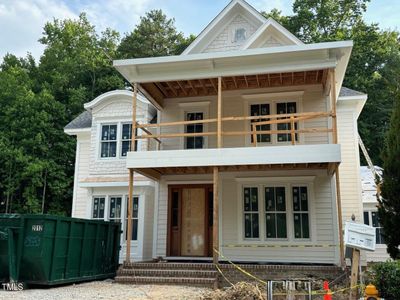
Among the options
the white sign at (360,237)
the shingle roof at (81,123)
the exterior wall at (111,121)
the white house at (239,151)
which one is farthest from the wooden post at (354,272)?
the shingle roof at (81,123)

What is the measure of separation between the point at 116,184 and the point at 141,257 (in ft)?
8.59

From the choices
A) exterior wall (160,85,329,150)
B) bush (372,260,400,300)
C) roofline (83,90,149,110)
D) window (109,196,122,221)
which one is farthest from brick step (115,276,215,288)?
roofline (83,90,149,110)

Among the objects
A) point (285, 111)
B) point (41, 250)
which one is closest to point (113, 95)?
point (285, 111)

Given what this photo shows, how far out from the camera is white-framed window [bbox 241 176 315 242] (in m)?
12.2

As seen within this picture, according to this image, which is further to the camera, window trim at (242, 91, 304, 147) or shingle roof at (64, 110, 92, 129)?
shingle roof at (64, 110, 92, 129)

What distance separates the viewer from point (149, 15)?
37375mm

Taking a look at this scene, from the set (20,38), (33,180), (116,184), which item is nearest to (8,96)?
(33,180)

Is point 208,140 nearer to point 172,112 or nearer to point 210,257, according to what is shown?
point 172,112

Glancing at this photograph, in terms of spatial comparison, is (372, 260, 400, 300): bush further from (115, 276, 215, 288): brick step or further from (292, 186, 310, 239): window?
(292, 186, 310, 239): window

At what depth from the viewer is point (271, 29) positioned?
42.7 feet

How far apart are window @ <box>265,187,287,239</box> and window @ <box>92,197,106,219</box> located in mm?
5763

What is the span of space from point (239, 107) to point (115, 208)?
556 cm

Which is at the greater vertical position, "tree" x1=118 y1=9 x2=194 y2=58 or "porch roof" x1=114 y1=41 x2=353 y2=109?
"tree" x1=118 y1=9 x2=194 y2=58

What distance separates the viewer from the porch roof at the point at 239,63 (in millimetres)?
10734
